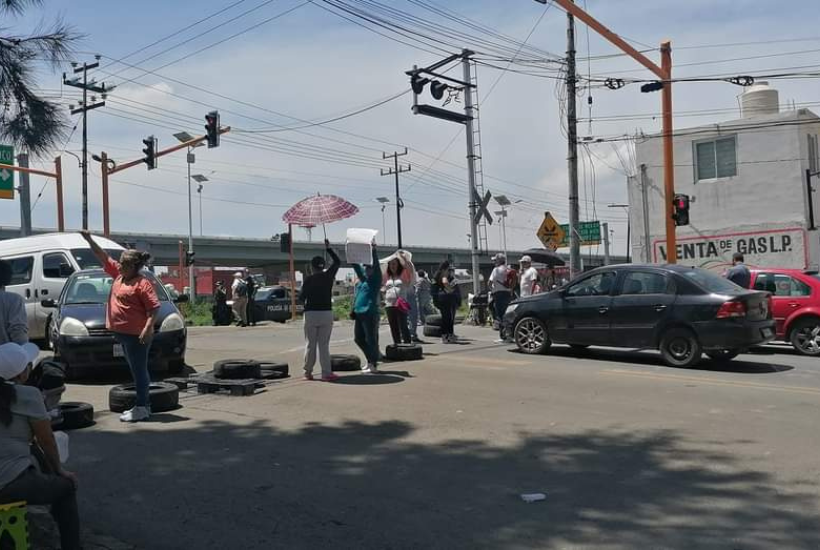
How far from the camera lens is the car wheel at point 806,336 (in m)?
13.0

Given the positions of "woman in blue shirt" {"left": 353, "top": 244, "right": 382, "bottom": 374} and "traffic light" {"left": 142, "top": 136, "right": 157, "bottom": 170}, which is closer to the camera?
"woman in blue shirt" {"left": 353, "top": 244, "right": 382, "bottom": 374}

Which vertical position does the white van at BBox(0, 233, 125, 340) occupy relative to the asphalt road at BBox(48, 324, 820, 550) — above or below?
above

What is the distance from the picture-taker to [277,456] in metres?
6.28

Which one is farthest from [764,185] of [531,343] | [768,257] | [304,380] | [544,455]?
[544,455]

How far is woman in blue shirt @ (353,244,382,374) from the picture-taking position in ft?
35.4

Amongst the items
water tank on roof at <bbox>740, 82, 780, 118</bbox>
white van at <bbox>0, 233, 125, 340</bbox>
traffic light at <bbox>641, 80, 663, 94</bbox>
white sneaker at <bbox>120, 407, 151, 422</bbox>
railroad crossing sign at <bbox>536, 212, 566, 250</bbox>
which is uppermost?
water tank on roof at <bbox>740, 82, 780, 118</bbox>

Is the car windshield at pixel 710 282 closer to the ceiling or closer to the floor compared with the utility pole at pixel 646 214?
closer to the floor

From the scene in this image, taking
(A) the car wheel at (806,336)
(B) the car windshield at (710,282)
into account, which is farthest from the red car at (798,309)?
(B) the car windshield at (710,282)

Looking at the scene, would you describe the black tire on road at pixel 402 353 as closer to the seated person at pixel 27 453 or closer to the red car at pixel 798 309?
the red car at pixel 798 309

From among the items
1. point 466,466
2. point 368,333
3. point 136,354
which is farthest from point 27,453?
point 368,333

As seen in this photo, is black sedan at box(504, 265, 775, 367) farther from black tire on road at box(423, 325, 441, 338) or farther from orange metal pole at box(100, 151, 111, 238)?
orange metal pole at box(100, 151, 111, 238)

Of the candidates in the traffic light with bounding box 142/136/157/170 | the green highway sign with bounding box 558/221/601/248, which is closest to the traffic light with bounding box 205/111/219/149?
the traffic light with bounding box 142/136/157/170

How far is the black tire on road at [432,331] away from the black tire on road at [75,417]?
966 centimetres

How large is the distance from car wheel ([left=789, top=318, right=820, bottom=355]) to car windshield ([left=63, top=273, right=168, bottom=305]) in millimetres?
10627
